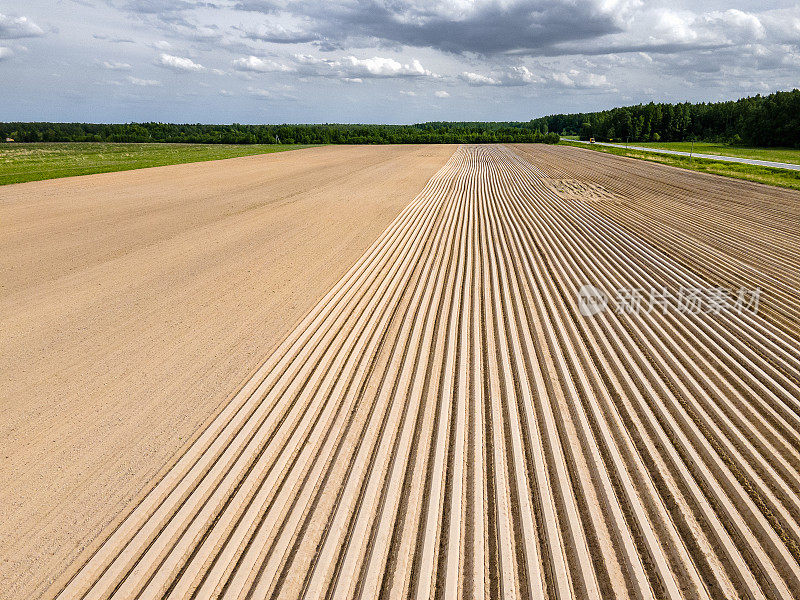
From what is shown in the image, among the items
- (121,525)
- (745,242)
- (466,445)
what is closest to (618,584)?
(466,445)

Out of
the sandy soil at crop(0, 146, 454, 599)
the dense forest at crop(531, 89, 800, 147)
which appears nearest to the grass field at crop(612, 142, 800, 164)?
the dense forest at crop(531, 89, 800, 147)

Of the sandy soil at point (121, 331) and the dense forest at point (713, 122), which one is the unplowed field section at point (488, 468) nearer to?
the sandy soil at point (121, 331)

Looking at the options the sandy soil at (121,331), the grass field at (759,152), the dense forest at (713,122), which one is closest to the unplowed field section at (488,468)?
the sandy soil at (121,331)

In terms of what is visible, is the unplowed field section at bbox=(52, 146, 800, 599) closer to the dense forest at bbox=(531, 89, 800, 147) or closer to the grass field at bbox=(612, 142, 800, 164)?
the grass field at bbox=(612, 142, 800, 164)

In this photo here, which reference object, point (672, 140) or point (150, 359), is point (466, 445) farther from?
point (672, 140)

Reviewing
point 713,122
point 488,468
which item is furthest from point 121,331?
point 713,122

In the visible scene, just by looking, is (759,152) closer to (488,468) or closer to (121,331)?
(488,468)
